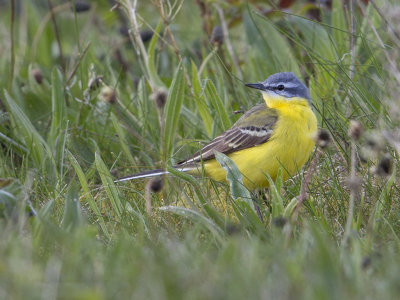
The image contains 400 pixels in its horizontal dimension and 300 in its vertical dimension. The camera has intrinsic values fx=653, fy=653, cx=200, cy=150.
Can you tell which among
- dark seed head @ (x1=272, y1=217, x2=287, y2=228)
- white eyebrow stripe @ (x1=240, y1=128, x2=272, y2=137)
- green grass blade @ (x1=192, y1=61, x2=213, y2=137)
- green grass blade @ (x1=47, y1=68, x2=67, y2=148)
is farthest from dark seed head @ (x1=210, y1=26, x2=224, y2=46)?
dark seed head @ (x1=272, y1=217, x2=287, y2=228)

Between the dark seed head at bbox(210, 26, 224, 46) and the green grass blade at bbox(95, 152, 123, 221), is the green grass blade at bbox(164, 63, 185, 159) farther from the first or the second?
the dark seed head at bbox(210, 26, 224, 46)

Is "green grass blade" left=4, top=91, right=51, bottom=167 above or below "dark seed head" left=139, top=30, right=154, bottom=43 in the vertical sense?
A: below

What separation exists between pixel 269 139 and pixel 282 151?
0.17m

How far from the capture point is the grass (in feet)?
7.38

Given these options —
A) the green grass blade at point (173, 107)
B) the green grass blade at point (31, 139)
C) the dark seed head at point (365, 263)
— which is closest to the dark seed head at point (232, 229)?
the dark seed head at point (365, 263)

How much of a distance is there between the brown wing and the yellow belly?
5 centimetres

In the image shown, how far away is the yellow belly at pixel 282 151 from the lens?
4555mm

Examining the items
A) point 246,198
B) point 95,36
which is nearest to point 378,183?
point 246,198

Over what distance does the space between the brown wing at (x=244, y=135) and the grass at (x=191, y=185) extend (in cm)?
25

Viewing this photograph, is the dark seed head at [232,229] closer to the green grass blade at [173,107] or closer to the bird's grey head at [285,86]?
the green grass blade at [173,107]

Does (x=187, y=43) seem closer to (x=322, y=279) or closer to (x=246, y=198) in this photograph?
(x=246, y=198)

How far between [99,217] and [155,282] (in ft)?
5.44

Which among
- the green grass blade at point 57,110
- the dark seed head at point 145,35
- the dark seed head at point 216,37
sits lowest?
the green grass blade at point 57,110

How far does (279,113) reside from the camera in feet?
16.0
